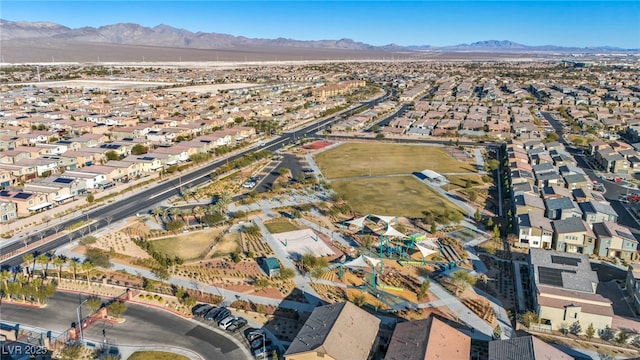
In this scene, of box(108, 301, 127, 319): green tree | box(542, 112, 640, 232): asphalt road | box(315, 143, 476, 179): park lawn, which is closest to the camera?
→ box(108, 301, 127, 319): green tree

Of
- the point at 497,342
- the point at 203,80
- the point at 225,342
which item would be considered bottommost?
the point at 225,342

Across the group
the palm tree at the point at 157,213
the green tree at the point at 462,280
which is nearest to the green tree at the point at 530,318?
the green tree at the point at 462,280

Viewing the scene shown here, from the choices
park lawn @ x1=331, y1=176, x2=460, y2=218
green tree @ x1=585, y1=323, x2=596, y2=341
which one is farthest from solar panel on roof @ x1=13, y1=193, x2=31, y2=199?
green tree @ x1=585, y1=323, x2=596, y2=341

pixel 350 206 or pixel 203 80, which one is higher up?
pixel 203 80

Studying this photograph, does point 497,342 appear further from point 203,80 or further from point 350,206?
point 203,80

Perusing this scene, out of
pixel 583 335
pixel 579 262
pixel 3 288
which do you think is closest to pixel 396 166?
pixel 579 262

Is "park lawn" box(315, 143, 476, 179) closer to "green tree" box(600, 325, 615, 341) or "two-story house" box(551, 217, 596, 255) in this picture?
"two-story house" box(551, 217, 596, 255)

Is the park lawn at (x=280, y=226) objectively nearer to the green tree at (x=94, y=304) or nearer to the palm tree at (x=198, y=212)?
the palm tree at (x=198, y=212)
